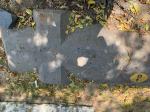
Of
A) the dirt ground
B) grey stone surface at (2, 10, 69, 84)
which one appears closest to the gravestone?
grey stone surface at (2, 10, 69, 84)

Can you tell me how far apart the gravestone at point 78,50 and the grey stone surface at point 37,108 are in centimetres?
34

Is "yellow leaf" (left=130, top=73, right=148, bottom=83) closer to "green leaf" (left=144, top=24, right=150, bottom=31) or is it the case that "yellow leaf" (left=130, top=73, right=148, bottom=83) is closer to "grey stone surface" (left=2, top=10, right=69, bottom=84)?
"green leaf" (left=144, top=24, right=150, bottom=31)

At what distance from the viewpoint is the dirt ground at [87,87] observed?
14.1 feet

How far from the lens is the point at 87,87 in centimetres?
441

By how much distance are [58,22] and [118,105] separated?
1.33 meters

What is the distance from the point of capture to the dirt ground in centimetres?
431

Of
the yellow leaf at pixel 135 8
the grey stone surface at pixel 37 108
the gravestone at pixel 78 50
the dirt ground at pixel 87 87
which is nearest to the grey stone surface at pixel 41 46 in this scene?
Answer: the gravestone at pixel 78 50

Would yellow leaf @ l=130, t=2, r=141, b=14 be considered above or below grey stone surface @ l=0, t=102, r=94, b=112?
above

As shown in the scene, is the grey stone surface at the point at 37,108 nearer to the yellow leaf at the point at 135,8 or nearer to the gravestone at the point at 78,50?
the gravestone at the point at 78,50

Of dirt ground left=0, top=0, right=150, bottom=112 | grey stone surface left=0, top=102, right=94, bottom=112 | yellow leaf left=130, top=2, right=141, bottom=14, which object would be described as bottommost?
grey stone surface left=0, top=102, right=94, bottom=112

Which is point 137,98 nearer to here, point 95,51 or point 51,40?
point 95,51

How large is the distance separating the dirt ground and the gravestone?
0.12 metres

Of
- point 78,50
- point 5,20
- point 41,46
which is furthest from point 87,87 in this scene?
point 5,20

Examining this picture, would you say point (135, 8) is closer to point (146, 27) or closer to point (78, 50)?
point (146, 27)
